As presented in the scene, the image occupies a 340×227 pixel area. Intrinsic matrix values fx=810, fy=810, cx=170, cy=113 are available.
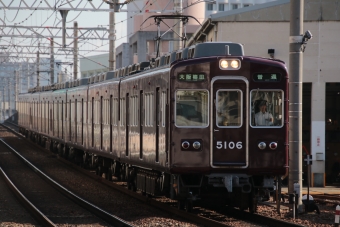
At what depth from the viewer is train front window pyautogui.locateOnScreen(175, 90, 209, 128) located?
12.8 metres

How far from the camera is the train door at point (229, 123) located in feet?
41.9

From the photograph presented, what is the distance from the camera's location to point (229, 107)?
12836 mm

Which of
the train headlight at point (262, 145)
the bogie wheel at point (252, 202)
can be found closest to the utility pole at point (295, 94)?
the bogie wheel at point (252, 202)

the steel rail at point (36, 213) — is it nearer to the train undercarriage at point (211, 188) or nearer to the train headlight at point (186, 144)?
the train undercarriage at point (211, 188)

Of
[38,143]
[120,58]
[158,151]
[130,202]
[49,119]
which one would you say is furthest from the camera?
[120,58]

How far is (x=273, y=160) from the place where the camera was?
42.4 feet

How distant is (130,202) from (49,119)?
1893 cm

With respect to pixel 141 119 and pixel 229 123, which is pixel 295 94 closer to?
pixel 229 123

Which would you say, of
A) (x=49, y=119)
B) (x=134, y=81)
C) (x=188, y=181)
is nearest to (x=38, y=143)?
(x=49, y=119)

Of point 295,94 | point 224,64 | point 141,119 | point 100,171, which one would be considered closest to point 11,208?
point 141,119

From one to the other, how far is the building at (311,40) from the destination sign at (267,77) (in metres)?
11.0

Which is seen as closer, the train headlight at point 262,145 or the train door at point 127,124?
the train headlight at point 262,145

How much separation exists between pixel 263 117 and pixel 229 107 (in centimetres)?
57

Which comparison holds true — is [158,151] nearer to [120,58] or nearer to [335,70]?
[335,70]
